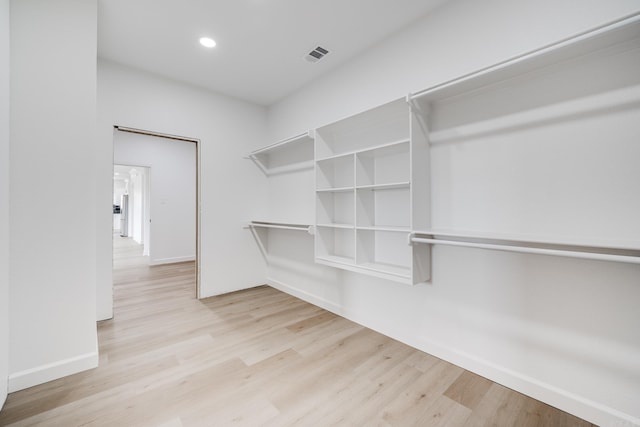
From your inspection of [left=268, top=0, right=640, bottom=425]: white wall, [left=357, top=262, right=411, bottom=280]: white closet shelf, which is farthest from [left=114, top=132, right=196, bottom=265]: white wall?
[left=357, top=262, right=411, bottom=280]: white closet shelf

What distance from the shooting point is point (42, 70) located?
185cm

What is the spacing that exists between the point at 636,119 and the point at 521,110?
0.50 m

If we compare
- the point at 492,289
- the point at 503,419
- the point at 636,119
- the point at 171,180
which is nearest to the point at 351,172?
the point at 492,289

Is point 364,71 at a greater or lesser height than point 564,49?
greater

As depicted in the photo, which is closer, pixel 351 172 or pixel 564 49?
pixel 564 49

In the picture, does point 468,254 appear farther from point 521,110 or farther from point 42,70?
point 42,70

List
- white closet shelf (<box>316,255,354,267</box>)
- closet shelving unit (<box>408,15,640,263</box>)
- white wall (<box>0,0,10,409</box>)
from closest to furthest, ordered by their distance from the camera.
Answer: closet shelving unit (<box>408,15,640,263</box>) → white wall (<box>0,0,10,409</box>) → white closet shelf (<box>316,255,354,267</box>)

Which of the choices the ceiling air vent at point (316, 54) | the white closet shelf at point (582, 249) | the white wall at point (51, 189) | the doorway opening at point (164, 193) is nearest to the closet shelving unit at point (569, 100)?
the white closet shelf at point (582, 249)

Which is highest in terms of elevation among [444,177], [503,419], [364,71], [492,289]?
[364,71]

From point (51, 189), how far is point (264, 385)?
1974mm

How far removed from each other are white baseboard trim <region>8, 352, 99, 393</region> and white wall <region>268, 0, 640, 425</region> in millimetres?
2226

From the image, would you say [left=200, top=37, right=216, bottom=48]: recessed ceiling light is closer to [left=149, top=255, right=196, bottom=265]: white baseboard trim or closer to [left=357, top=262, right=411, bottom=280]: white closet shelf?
[left=357, top=262, right=411, bottom=280]: white closet shelf

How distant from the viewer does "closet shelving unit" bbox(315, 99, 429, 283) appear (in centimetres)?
210

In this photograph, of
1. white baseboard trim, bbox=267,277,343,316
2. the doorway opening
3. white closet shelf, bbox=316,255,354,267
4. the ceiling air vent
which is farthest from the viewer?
the doorway opening
